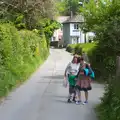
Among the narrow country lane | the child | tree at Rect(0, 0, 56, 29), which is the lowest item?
the narrow country lane

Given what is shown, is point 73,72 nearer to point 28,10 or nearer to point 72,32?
point 28,10

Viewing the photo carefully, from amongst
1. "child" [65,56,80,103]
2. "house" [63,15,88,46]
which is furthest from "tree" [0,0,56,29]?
"house" [63,15,88,46]

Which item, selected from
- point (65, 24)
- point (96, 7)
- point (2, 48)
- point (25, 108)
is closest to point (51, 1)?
point (96, 7)

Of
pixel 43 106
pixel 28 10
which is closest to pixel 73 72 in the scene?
pixel 43 106

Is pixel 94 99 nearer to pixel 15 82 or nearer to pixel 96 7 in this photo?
pixel 15 82

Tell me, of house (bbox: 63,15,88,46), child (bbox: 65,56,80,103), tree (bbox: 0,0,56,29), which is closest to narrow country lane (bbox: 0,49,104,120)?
child (bbox: 65,56,80,103)

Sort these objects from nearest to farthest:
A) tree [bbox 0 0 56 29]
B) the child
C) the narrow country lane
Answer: the narrow country lane, the child, tree [bbox 0 0 56 29]

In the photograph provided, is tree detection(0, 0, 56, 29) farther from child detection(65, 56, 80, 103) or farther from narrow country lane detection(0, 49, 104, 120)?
child detection(65, 56, 80, 103)

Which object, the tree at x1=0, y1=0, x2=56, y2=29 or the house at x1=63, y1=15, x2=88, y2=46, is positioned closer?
the tree at x1=0, y1=0, x2=56, y2=29

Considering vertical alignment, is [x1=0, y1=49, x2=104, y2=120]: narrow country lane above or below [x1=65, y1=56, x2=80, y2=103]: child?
below

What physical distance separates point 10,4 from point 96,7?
14.7 m

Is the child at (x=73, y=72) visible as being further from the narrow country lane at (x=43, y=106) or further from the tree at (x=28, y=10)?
the tree at (x=28, y=10)

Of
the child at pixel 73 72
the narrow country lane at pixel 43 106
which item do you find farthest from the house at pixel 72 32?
the child at pixel 73 72

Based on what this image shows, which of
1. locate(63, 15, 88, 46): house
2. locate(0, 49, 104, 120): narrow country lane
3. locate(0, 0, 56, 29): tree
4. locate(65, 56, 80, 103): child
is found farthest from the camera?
locate(63, 15, 88, 46): house
